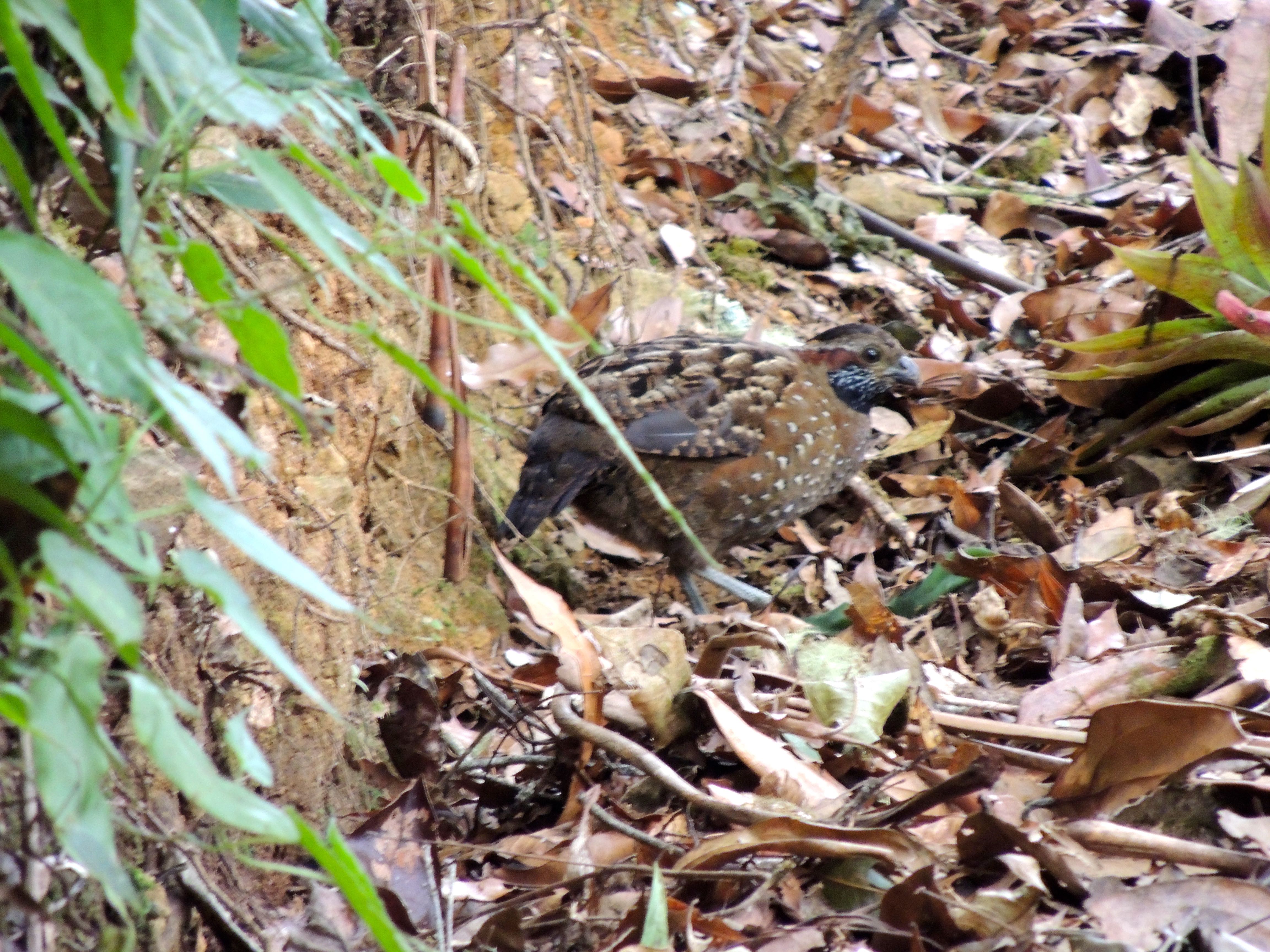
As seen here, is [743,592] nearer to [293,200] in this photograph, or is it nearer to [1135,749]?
[1135,749]

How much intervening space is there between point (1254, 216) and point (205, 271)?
4165 millimetres

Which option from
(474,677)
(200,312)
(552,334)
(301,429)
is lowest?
(474,677)

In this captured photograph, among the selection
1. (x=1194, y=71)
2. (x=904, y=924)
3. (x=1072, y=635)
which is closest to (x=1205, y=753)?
(x=904, y=924)

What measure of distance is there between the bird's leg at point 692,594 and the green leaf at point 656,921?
3.30 m

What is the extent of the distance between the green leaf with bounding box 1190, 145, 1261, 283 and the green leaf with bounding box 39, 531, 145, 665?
435 cm

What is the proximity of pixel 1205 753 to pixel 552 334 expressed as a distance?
9.06 feet

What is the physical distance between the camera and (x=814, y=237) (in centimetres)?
672

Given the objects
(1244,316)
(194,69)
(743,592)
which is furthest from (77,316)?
(743,592)

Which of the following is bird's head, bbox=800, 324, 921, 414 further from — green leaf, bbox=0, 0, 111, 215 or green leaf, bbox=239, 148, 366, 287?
green leaf, bbox=0, 0, 111, 215

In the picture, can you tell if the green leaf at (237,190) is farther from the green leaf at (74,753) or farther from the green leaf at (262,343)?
the green leaf at (74,753)

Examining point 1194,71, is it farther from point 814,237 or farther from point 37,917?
point 37,917

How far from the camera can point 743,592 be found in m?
5.54

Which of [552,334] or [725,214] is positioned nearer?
[552,334]

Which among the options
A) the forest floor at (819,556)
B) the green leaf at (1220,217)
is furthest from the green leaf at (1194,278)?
the forest floor at (819,556)
